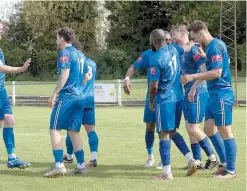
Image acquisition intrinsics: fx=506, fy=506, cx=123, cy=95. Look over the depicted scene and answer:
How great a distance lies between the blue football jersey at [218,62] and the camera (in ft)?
22.9

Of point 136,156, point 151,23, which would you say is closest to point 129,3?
point 151,23

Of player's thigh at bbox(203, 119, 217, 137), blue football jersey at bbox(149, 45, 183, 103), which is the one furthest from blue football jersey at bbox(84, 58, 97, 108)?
player's thigh at bbox(203, 119, 217, 137)

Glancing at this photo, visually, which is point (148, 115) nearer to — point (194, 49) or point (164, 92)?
point (164, 92)

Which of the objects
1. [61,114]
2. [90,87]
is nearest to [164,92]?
[61,114]

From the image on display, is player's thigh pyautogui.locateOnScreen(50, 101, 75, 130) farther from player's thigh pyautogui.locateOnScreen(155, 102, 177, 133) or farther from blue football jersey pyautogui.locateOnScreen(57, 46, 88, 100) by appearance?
player's thigh pyautogui.locateOnScreen(155, 102, 177, 133)

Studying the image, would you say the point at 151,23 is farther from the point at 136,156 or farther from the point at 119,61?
the point at 136,156

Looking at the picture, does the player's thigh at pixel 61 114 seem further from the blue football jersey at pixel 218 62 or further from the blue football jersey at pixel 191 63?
the blue football jersey at pixel 218 62

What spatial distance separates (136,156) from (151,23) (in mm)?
41767

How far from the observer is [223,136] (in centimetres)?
721

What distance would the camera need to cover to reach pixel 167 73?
7145mm

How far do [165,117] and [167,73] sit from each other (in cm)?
62

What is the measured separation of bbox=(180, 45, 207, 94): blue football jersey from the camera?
7.68 m

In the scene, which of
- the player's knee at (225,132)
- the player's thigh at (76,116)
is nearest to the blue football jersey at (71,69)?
the player's thigh at (76,116)

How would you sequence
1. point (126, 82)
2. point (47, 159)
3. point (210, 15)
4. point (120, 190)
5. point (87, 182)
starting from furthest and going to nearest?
point (210, 15)
point (47, 159)
point (126, 82)
point (87, 182)
point (120, 190)
